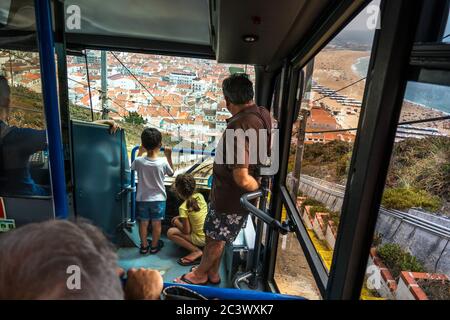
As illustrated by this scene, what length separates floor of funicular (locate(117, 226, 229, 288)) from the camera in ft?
8.71

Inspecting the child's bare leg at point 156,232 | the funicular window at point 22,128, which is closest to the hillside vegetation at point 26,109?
the funicular window at point 22,128

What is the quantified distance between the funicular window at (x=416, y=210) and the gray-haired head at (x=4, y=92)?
6.59 feet

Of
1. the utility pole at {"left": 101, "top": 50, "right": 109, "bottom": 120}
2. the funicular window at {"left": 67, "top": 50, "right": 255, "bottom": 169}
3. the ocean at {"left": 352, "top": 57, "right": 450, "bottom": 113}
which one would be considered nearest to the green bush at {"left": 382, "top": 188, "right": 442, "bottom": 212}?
the ocean at {"left": 352, "top": 57, "right": 450, "bottom": 113}

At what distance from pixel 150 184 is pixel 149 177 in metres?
0.07

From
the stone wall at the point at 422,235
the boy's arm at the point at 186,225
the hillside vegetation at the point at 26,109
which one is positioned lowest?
the boy's arm at the point at 186,225

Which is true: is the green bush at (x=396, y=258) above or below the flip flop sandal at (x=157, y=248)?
above

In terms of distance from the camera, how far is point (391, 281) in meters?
0.94

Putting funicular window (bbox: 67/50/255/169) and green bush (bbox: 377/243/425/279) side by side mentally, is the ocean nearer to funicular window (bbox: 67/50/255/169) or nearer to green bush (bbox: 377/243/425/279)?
green bush (bbox: 377/243/425/279)

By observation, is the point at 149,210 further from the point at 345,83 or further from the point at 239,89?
the point at 345,83

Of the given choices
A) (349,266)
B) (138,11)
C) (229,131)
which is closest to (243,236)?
(229,131)

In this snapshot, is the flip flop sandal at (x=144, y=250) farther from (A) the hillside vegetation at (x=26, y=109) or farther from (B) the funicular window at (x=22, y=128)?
(A) the hillside vegetation at (x=26, y=109)

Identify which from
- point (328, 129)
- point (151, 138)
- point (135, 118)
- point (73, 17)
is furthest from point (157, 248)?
point (73, 17)

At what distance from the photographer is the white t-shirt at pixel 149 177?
2877mm

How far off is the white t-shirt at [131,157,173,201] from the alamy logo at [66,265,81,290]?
8.06 feet
